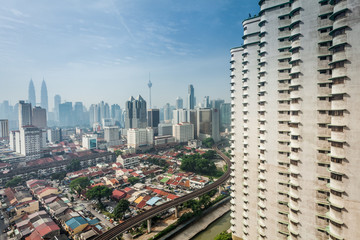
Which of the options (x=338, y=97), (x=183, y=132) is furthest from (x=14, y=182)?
(x=183, y=132)

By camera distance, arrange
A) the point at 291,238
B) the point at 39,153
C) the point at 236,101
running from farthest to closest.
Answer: the point at 39,153 → the point at 236,101 → the point at 291,238

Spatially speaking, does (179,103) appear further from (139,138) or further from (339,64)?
(339,64)

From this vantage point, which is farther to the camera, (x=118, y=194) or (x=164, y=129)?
(x=164, y=129)

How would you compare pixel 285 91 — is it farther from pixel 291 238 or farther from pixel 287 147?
pixel 291 238

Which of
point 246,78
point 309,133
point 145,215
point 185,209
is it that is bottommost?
point 185,209

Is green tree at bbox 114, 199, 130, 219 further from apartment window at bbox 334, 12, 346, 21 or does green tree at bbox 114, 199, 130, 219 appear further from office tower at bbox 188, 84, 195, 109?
office tower at bbox 188, 84, 195, 109

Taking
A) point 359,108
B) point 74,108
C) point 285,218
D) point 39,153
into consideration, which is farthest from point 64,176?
point 74,108
